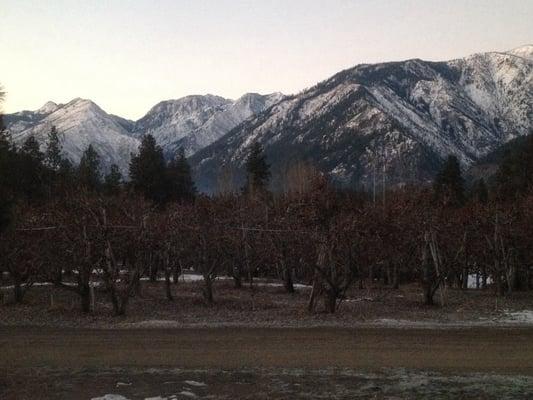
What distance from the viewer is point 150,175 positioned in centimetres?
6069

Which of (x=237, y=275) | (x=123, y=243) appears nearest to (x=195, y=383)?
(x=123, y=243)

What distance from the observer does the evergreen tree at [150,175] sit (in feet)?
198

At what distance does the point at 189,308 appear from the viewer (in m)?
22.5

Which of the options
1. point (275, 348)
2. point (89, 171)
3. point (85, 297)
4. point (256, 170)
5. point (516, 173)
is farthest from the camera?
point (89, 171)

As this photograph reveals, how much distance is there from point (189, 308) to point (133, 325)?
16.9ft

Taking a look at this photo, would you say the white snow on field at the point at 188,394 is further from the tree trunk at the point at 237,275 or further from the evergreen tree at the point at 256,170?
the evergreen tree at the point at 256,170

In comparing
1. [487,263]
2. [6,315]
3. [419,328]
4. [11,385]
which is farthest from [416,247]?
[11,385]

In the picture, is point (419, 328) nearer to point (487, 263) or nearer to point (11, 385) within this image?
point (11, 385)

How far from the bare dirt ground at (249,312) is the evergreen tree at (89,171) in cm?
2929

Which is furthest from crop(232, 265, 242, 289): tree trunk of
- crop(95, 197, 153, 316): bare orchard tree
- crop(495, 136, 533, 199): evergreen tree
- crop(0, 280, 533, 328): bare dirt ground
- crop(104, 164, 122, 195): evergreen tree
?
crop(104, 164, 122, 195): evergreen tree

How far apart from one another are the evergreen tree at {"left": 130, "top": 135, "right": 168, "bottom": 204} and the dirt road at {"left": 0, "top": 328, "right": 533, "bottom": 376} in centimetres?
4444

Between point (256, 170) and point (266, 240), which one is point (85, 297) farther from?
point (256, 170)

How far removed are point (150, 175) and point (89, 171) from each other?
11.2 m

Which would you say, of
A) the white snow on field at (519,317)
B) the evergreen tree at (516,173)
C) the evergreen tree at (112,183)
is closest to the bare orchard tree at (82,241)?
the white snow on field at (519,317)
